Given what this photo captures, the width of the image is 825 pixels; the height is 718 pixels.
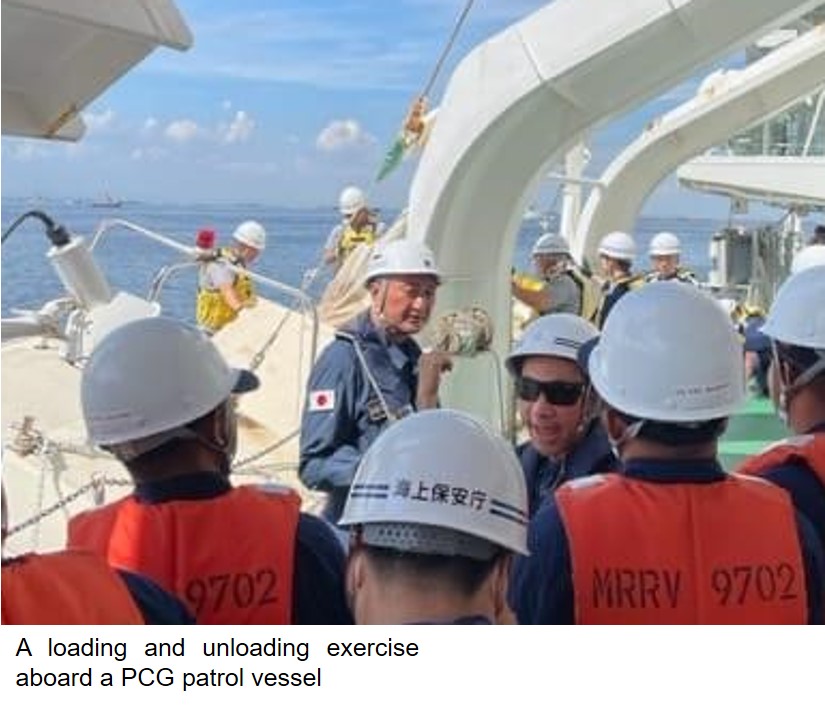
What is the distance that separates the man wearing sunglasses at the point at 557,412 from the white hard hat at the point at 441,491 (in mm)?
1165

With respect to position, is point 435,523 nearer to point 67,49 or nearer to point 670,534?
point 670,534

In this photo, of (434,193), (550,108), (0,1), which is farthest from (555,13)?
(0,1)

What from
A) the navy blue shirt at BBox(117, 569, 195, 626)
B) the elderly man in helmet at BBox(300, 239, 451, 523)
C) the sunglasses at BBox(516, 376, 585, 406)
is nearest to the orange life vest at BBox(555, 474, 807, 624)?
the navy blue shirt at BBox(117, 569, 195, 626)

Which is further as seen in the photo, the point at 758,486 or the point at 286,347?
the point at 286,347

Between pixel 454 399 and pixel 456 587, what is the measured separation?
12.2 ft

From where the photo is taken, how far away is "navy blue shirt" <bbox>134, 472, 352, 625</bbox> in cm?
213

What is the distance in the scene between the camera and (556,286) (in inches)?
270

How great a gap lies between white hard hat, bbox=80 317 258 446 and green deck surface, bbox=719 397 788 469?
4257 millimetres

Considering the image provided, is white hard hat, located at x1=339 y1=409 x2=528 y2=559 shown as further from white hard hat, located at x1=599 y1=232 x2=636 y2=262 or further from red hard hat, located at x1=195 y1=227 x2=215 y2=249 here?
white hard hat, located at x1=599 y1=232 x2=636 y2=262

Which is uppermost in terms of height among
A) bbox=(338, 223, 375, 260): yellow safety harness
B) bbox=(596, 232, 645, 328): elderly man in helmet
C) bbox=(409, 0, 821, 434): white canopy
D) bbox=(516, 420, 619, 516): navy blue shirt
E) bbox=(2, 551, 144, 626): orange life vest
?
bbox=(338, 223, 375, 260): yellow safety harness

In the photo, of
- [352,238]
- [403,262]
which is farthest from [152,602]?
[352,238]

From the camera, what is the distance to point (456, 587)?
5.07 ft

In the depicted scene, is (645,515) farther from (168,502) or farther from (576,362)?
(576,362)

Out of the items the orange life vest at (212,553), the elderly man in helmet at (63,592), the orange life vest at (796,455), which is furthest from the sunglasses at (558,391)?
the elderly man in helmet at (63,592)
